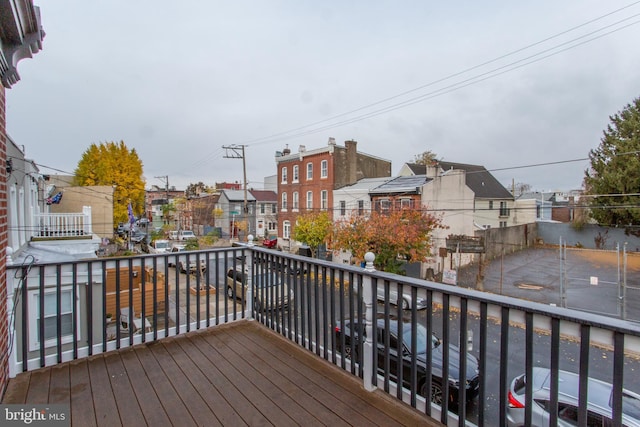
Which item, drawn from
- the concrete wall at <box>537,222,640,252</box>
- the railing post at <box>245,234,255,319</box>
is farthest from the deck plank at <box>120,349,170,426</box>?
the concrete wall at <box>537,222,640,252</box>

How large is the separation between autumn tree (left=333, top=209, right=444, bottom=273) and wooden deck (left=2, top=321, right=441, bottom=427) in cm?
1147

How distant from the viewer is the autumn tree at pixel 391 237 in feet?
45.1

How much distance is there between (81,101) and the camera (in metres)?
11.3

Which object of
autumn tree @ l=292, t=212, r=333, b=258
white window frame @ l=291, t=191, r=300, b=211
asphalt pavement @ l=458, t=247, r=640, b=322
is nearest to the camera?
asphalt pavement @ l=458, t=247, r=640, b=322

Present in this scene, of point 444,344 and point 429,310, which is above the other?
point 429,310

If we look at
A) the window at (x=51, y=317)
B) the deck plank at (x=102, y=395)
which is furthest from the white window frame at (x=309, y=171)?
the deck plank at (x=102, y=395)

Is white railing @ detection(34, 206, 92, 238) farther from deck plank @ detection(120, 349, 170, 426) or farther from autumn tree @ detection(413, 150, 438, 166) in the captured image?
autumn tree @ detection(413, 150, 438, 166)

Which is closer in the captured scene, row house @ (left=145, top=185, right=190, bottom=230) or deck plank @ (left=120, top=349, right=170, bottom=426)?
deck plank @ (left=120, top=349, right=170, bottom=426)

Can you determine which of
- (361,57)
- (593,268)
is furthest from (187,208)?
(593,268)

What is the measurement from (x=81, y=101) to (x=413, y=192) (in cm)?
1512

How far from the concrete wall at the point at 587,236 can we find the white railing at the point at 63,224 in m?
25.7

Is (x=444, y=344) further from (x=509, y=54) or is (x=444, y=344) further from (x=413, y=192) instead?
(x=413, y=192)

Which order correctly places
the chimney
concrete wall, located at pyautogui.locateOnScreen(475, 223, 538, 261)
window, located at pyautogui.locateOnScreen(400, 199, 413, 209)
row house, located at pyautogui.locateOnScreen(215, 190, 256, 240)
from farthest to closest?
row house, located at pyautogui.locateOnScreen(215, 190, 256, 240) → the chimney → concrete wall, located at pyautogui.locateOnScreen(475, 223, 538, 261) → window, located at pyautogui.locateOnScreen(400, 199, 413, 209)

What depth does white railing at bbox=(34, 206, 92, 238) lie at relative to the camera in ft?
34.0
